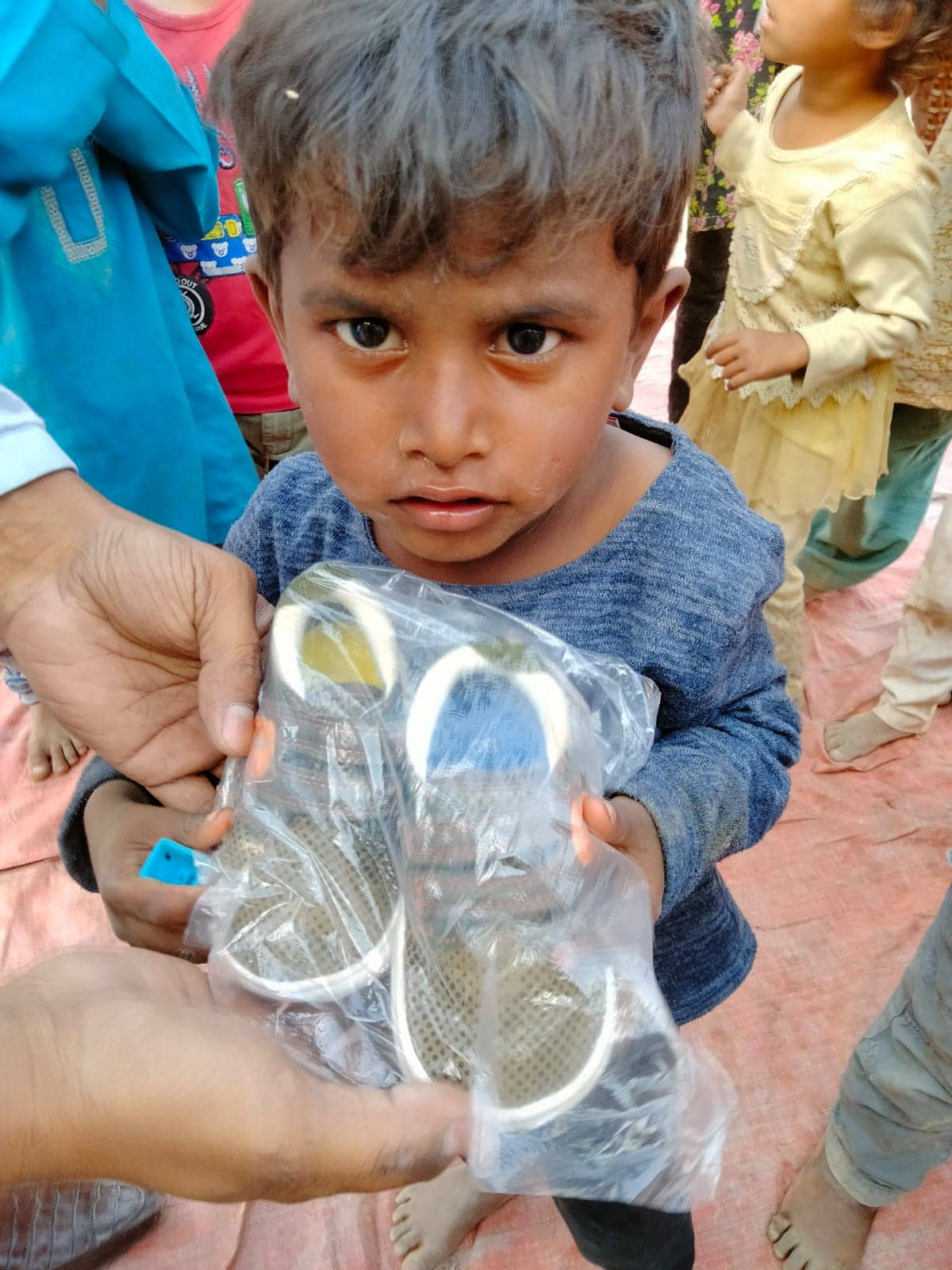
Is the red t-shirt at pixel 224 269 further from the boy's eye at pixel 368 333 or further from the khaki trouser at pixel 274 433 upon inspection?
the boy's eye at pixel 368 333

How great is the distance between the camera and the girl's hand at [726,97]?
6.80 ft

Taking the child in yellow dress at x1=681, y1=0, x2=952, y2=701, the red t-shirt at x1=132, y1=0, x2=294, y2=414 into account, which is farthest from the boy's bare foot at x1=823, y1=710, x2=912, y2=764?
the red t-shirt at x1=132, y1=0, x2=294, y2=414

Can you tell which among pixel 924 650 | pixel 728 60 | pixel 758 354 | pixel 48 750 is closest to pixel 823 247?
pixel 758 354

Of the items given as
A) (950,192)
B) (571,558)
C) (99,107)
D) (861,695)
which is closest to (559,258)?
(571,558)

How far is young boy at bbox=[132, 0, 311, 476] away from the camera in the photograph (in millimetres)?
1979

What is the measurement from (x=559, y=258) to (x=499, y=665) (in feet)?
1.11

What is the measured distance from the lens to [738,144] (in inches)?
82.5

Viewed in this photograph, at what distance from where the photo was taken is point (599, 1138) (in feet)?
2.33

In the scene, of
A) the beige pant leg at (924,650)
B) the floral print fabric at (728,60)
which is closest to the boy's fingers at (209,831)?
the beige pant leg at (924,650)

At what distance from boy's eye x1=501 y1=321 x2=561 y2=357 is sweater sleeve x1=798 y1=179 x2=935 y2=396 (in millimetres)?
1289

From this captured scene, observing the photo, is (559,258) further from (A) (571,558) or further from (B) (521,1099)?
(B) (521,1099)

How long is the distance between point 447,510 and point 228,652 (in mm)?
277

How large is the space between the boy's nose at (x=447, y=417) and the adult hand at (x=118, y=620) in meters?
0.31

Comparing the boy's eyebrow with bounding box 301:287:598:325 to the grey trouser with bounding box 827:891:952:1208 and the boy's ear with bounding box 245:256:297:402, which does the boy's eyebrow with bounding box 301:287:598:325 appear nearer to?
the boy's ear with bounding box 245:256:297:402
